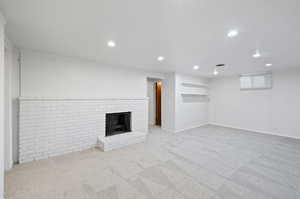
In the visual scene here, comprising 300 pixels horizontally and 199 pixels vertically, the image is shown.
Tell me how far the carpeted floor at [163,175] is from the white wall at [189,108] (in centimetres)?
195

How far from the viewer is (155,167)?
2.51 m

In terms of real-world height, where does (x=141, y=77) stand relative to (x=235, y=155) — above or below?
above

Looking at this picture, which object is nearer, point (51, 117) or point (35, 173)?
point (35, 173)

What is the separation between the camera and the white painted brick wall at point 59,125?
107 inches

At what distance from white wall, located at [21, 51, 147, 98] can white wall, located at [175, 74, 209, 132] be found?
1816 mm

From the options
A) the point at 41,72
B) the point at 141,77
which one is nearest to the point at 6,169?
the point at 41,72

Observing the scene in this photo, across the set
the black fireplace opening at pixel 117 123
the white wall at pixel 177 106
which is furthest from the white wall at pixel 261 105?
the black fireplace opening at pixel 117 123

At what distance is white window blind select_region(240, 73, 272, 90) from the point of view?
4.91 meters

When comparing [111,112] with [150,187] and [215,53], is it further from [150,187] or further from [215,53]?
[215,53]

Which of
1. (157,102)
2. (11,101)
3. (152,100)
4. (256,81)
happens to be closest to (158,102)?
(157,102)

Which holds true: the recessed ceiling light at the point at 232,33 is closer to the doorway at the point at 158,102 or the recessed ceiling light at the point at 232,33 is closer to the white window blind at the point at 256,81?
the white window blind at the point at 256,81

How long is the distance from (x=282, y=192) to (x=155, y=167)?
1880mm

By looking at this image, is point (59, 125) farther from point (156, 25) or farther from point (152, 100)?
point (152, 100)

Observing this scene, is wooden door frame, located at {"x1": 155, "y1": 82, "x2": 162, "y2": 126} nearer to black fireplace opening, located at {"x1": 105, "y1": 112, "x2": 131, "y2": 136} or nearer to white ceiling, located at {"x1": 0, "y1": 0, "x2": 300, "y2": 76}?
black fireplace opening, located at {"x1": 105, "y1": 112, "x2": 131, "y2": 136}
